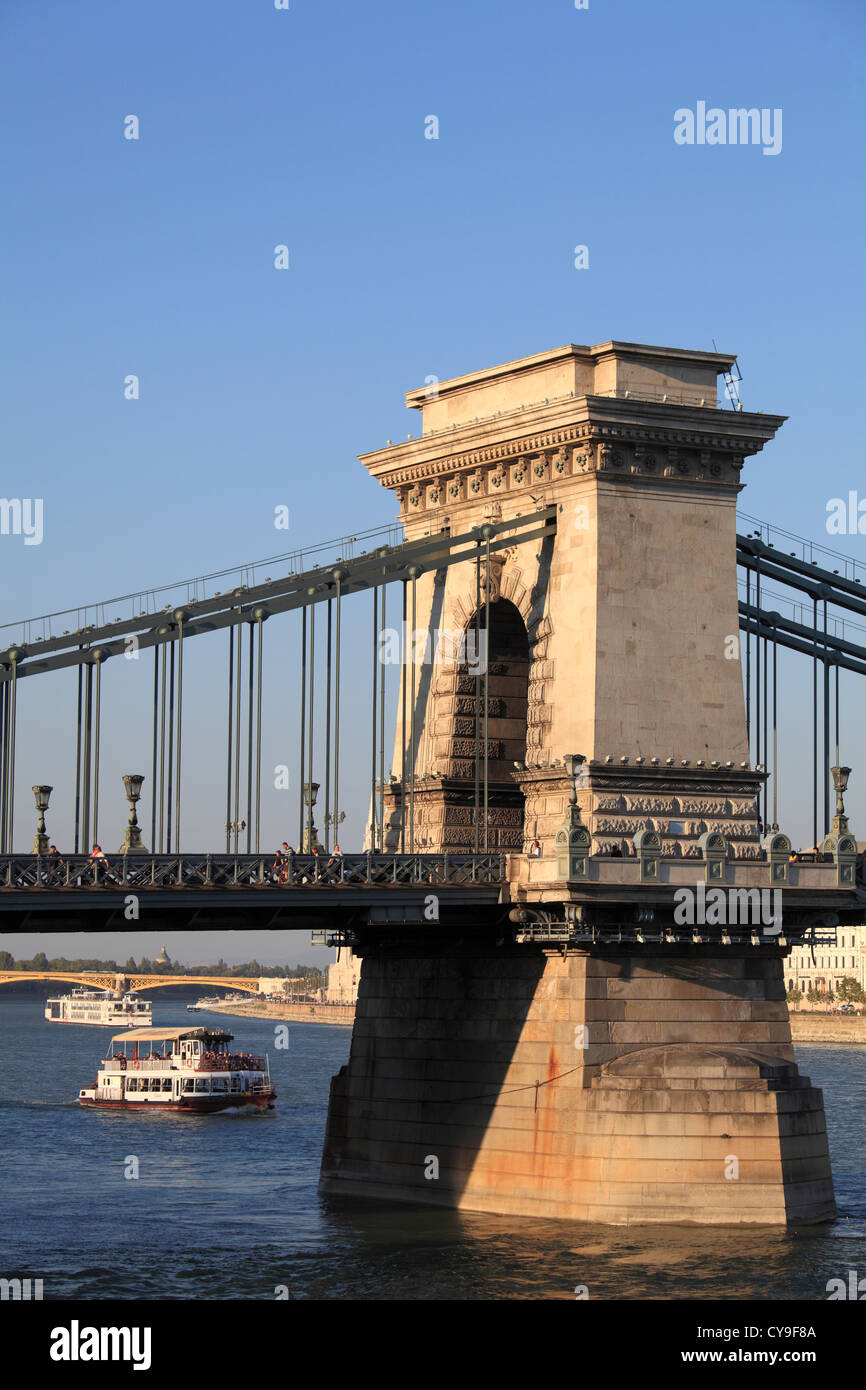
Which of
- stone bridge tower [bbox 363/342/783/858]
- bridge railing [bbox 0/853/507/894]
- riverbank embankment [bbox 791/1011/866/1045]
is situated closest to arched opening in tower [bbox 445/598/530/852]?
stone bridge tower [bbox 363/342/783/858]

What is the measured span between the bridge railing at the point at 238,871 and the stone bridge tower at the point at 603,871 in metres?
1.37

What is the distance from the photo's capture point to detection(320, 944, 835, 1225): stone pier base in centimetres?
5975

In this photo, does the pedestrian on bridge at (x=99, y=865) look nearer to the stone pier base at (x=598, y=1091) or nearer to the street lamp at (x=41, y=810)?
the street lamp at (x=41, y=810)

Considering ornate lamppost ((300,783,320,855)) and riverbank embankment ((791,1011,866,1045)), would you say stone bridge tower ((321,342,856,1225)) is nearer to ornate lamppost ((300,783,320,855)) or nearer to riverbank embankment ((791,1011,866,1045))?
ornate lamppost ((300,783,320,855))

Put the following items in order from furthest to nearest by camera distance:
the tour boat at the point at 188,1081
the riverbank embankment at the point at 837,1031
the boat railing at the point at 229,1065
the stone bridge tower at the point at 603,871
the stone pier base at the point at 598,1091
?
the riverbank embankment at the point at 837,1031
the boat railing at the point at 229,1065
the tour boat at the point at 188,1081
the stone bridge tower at the point at 603,871
the stone pier base at the point at 598,1091

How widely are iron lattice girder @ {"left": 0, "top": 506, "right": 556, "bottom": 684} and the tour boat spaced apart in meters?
58.3

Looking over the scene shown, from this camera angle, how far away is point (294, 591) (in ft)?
215

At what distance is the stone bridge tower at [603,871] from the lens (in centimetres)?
6059

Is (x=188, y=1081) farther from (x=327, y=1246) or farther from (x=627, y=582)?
(x=627, y=582)

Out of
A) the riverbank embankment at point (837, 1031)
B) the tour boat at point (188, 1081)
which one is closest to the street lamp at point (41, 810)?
the tour boat at point (188, 1081)
